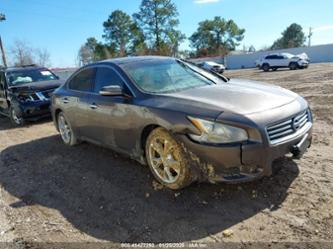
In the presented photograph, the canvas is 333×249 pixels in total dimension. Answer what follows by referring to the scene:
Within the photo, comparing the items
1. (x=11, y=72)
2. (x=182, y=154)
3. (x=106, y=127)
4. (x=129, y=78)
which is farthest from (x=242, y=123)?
(x=11, y=72)

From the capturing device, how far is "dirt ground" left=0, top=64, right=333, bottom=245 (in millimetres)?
3086

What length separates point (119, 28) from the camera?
2606 inches

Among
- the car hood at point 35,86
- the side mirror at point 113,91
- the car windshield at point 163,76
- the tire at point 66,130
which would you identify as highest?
the car windshield at point 163,76

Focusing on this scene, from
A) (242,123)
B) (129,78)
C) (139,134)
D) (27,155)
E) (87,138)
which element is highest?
(129,78)

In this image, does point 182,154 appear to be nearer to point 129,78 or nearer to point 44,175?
point 129,78

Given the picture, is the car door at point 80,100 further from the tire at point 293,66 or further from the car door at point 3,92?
the tire at point 293,66

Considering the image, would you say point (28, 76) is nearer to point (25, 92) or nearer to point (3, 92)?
point (3, 92)

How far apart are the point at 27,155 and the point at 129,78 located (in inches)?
119

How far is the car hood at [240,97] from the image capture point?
3.49 m

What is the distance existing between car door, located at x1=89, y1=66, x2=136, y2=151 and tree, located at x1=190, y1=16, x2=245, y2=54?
2693 inches

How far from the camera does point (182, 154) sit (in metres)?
3.63

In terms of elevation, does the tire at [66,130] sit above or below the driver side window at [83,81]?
below

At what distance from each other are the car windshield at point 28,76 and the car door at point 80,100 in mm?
4562

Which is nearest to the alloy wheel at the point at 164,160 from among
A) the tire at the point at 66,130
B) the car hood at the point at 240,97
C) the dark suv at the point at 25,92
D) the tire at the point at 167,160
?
the tire at the point at 167,160
